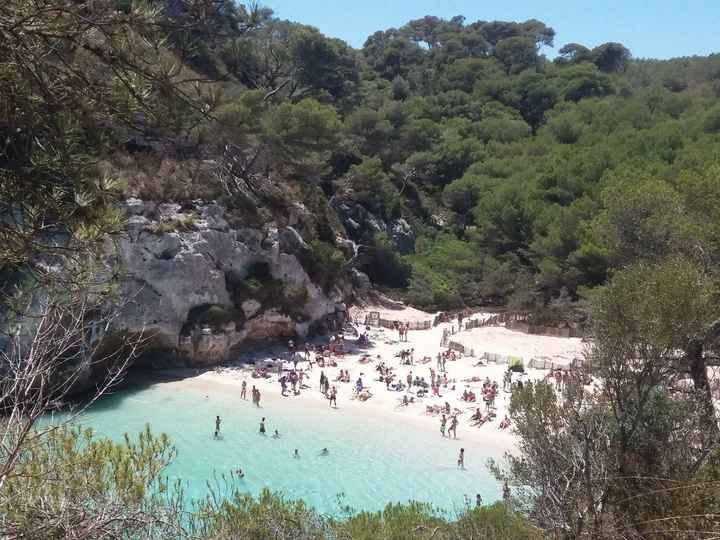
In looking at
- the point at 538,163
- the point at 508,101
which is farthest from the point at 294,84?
the point at 508,101

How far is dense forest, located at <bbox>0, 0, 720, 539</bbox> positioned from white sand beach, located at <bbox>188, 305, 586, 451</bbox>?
3462 mm

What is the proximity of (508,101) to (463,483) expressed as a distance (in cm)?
4690

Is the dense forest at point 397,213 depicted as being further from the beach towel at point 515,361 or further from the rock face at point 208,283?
the beach towel at point 515,361

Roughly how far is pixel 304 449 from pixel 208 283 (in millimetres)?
7966

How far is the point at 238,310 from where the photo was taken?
71.4 feet

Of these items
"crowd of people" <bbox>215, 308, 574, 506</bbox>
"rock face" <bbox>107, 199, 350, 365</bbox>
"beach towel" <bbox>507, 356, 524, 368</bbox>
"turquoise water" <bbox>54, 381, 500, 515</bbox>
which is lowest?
"turquoise water" <bbox>54, 381, 500, 515</bbox>

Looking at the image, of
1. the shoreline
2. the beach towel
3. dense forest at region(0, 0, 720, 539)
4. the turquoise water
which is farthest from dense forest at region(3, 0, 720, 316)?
the turquoise water

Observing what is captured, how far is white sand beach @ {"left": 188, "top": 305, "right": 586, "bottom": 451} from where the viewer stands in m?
18.6

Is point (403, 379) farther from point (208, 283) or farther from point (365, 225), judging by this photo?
point (365, 225)

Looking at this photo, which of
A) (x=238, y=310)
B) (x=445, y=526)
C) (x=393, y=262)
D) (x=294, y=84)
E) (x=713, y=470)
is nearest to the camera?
(x=713, y=470)

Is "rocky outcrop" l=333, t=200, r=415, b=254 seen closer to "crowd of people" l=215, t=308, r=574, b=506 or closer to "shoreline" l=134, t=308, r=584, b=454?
"shoreline" l=134, t=308, r=584, b=454

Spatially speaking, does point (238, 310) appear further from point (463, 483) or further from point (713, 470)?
point (713, 470)

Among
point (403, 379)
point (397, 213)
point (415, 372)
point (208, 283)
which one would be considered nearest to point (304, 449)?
point (403, 379)

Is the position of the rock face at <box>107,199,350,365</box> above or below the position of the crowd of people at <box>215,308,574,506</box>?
above
